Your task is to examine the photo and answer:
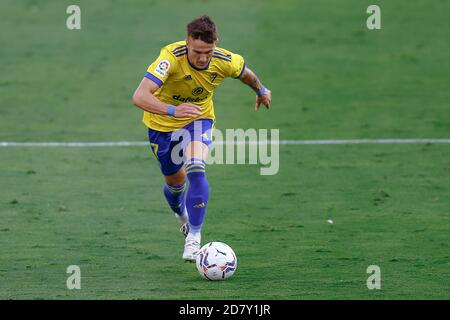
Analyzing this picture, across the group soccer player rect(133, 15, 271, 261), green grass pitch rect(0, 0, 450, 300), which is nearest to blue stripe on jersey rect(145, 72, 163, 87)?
soccer player rect(133, 15, 271, 261)

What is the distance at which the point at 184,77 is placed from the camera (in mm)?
11602

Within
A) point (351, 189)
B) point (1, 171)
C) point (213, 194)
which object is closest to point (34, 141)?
point (1, 171)

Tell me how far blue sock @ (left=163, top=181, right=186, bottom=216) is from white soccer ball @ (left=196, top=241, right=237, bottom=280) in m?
1.96

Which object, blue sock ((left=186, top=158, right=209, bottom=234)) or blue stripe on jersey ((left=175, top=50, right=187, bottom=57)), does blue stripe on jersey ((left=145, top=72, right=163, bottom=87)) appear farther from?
blue sock ((left=186, top=158, right=209, bottom=234))

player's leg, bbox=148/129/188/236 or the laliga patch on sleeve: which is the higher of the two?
the laliga patch on sleeve

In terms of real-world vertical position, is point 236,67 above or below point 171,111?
above

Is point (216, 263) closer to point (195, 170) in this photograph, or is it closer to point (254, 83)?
point (195, 170)

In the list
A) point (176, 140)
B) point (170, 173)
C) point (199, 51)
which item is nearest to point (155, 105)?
point (199, 51)

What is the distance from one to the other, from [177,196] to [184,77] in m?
1.67

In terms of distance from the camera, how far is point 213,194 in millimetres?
15297

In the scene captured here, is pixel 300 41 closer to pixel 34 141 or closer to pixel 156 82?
pixel 34 141

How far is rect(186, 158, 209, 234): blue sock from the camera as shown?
443 inches

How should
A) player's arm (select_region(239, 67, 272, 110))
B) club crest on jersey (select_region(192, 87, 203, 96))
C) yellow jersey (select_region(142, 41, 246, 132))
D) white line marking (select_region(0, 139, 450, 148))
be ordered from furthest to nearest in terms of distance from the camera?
white line marking (select_region(0, 139, 450, 148)), player's arm (select_region(239, 67, 272, 110)), club crest on jersey (select_region(192, 87, 203, 96)), yellow jersey (select_region(142, 41, 246, 132))

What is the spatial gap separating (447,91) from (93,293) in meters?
14.3
